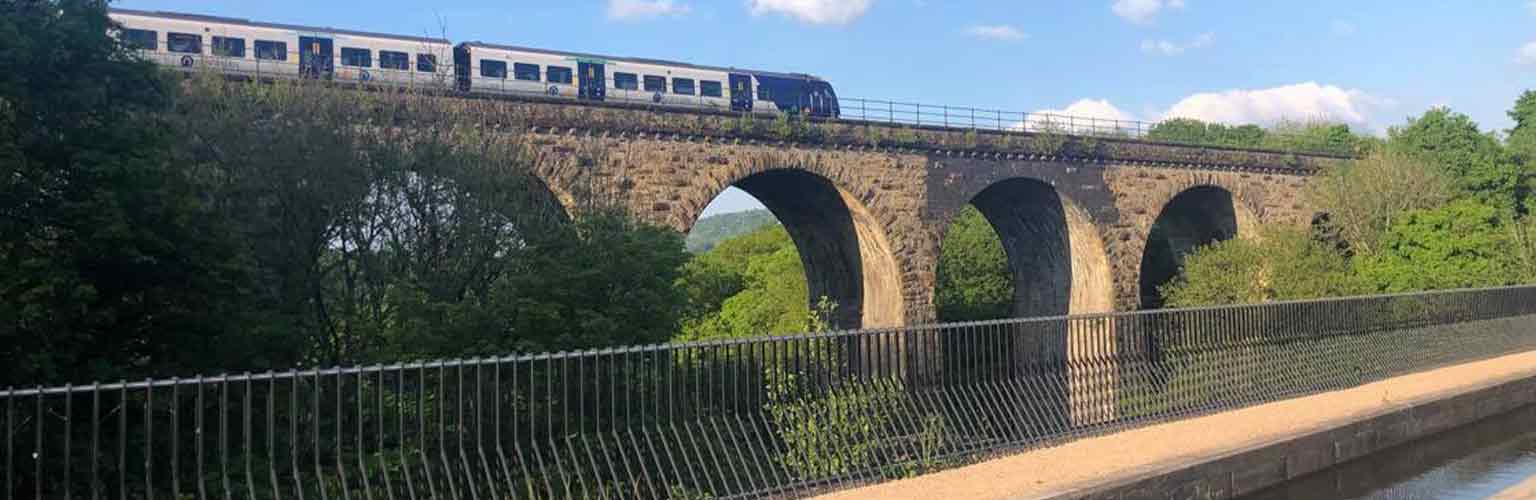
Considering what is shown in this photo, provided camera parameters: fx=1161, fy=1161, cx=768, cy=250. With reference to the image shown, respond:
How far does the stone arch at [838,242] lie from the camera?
81.5 ft

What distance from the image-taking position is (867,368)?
388 inches

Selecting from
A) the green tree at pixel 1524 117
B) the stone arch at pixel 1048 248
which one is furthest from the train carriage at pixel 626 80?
the green tree at pixel 1524 117

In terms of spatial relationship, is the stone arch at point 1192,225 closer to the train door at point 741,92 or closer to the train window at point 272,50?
the train door at point 741,92

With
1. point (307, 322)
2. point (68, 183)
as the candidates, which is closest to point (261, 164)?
point (307, 322)

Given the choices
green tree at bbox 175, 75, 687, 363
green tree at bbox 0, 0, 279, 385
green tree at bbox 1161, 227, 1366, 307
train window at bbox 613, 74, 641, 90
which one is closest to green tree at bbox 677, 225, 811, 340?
train window at bbox 613, 74, 641, 90

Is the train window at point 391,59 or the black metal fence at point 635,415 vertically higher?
the train window at point 391,59

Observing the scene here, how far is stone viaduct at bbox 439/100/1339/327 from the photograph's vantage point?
832 inches

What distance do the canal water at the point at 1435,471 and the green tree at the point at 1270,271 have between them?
19311 mm

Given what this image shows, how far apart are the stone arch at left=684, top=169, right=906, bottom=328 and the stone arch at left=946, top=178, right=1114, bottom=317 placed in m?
4.04

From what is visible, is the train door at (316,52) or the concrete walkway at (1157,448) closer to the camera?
the concrete walkway at (1157,448)

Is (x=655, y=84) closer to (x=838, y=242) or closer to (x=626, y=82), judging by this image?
(x=626, y=82)

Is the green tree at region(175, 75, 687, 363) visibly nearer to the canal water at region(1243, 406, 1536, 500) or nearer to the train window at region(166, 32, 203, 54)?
the canal water at region(1243, 406, 1536, 500)

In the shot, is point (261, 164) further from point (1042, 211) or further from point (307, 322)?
point (1042, 211)

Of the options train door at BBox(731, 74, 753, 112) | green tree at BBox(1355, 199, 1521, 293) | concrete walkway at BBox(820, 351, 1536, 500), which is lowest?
concrete walkway at BBox(820, 351, 1536, 500)
